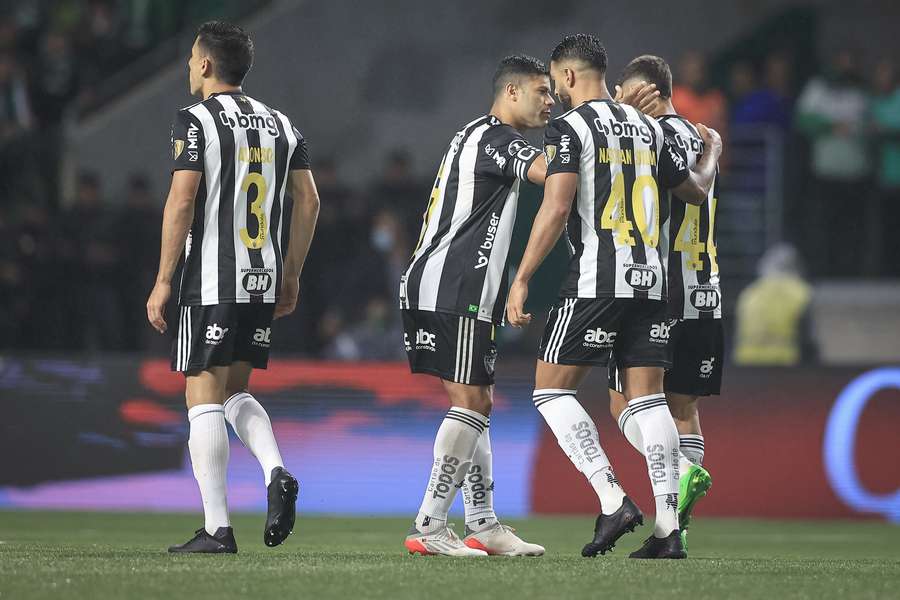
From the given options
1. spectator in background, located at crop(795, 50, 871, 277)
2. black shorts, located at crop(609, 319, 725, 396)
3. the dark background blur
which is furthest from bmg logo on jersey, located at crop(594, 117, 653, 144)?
spectator in background, located at crop(795, 50, 871, 277)

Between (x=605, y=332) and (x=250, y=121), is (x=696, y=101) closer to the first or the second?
(x=605, y=332)

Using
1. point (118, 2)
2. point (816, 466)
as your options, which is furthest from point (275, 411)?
point (118, 2)

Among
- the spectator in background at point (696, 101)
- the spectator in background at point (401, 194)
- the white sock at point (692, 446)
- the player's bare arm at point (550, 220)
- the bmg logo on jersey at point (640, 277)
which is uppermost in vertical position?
the spectator in background at point (696, 101)

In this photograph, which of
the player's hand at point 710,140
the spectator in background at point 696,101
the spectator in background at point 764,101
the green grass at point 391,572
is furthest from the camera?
the spectator in background at point 764,101

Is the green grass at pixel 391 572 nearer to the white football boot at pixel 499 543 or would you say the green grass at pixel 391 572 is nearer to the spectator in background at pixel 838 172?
the white football boot at pixel 499 543

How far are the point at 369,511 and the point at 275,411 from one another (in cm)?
103

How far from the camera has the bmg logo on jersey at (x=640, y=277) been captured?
6.14 meters

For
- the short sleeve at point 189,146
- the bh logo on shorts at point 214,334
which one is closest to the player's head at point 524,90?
the short sleeve at point 189,146

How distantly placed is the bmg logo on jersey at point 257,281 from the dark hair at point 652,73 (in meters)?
1.91

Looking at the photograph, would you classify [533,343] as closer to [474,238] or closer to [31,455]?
[31,455]

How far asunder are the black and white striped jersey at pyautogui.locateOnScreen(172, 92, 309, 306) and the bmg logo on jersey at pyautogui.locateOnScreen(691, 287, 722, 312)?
1.97 meters

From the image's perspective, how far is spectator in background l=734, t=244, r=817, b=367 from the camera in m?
12.3

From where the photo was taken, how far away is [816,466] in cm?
1079

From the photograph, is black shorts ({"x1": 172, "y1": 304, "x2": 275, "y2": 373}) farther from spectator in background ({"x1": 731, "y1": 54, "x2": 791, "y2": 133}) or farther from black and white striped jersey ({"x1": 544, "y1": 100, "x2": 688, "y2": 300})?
spectator in background ({"x1": 731, "y1": 54, "x2": 791, "y2": 133})
